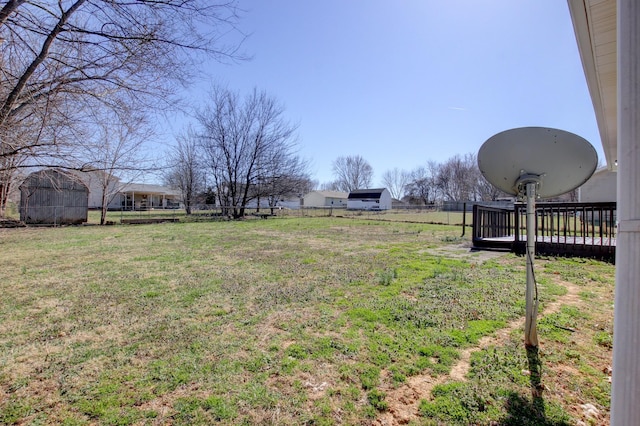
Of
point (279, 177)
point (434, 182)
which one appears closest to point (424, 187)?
point (434, 182)

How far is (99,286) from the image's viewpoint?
14.0ft

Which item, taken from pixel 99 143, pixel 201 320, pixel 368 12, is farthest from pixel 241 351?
pixel 368 12

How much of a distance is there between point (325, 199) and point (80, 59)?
53095 mm

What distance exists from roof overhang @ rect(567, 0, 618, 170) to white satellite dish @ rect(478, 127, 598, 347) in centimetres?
107

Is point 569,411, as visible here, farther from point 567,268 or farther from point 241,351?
point 567,268

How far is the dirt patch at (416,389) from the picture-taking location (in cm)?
168

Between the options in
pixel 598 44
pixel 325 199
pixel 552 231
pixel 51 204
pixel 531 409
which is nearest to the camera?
pixel 531 409

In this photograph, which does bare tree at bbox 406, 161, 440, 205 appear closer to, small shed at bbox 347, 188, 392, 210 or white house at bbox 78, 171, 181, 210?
small shed at bbox 347, 188, 392, 210

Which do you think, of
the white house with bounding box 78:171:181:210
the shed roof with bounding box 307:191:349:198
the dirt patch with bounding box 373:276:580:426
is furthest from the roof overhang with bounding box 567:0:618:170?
the shed roof with bounding box 307:191:349:198

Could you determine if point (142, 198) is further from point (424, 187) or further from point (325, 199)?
point (424, 187)

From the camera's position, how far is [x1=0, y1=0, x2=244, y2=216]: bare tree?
2.33 meters

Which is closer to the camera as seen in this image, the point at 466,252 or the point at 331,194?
the point at 466,252

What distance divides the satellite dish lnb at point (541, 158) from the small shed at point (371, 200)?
158ft

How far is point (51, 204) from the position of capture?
15.0 meters
